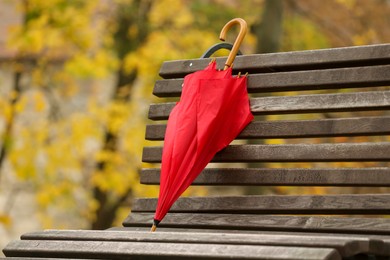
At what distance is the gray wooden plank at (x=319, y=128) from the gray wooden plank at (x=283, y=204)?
0.29m

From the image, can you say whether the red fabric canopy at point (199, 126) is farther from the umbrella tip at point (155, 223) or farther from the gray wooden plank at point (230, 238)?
the gray wooden plank at point (230, 238)

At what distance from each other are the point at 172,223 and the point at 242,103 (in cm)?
→ 64

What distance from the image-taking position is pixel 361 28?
16062mm

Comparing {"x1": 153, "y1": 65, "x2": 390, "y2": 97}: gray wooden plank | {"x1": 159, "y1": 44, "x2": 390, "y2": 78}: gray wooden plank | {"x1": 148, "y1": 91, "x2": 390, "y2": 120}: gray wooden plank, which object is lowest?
{"x1": 148, "y1": 91, "x2": 390, "y2": 120}: gray wooden plank

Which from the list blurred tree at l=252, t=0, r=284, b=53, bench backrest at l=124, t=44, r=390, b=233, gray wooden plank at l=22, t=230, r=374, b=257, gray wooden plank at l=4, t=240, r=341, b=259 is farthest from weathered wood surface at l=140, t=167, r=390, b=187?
blurred tree at l=252, t=0, r=284, b=53

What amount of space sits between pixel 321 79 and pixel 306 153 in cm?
34

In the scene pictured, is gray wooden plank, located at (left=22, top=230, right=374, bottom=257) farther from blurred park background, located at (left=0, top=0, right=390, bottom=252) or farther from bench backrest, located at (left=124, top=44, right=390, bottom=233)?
blurred park background, located at (left=0, top=0, right=390, bottom=252)

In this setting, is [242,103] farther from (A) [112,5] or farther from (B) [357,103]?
(A) [112,5]

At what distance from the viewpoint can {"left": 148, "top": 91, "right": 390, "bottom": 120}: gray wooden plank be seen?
4.81m

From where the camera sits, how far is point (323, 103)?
16.4ft

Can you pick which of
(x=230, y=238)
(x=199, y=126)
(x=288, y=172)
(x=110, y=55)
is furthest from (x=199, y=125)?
(x=110, y=55)

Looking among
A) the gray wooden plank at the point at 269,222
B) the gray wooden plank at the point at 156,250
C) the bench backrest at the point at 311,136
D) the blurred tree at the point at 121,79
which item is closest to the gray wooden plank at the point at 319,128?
the bench backrest at the point at 311,136

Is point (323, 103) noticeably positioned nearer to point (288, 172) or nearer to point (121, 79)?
point (288, 172)

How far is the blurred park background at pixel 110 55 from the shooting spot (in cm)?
1580
